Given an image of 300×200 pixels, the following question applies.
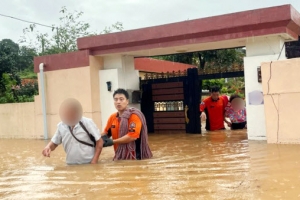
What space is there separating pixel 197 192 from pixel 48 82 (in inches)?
335

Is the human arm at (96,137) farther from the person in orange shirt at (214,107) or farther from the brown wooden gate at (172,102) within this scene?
the brown wooden gate at (172,102)

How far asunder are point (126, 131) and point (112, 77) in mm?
5235

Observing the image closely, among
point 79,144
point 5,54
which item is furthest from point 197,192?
point 5,54

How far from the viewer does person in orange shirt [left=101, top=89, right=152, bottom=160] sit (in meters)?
5.23

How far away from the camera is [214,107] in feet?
34.0

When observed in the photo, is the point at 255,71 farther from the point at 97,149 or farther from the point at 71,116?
the point at 71,116

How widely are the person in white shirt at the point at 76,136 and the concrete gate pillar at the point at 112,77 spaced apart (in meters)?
5.21

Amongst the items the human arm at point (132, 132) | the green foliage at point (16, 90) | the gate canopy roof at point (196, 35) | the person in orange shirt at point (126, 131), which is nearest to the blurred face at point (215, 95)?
the gate canopy roof at point (196, 35)

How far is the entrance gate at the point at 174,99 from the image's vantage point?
10617 mm

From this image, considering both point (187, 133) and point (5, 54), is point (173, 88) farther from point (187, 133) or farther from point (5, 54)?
point (5, 54)

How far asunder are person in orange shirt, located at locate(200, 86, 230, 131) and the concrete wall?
272 centimetres

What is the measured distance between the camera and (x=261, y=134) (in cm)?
840

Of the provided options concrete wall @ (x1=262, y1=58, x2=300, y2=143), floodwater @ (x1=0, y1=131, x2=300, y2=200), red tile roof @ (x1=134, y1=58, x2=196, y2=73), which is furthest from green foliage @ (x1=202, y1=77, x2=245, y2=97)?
floodwater @ (x1=0, y1=131, x2=300, y2=200)

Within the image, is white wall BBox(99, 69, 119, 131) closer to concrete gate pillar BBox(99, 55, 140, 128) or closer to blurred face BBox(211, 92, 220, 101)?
concrete gate pillar BBox(99, 55, 140, 128)
